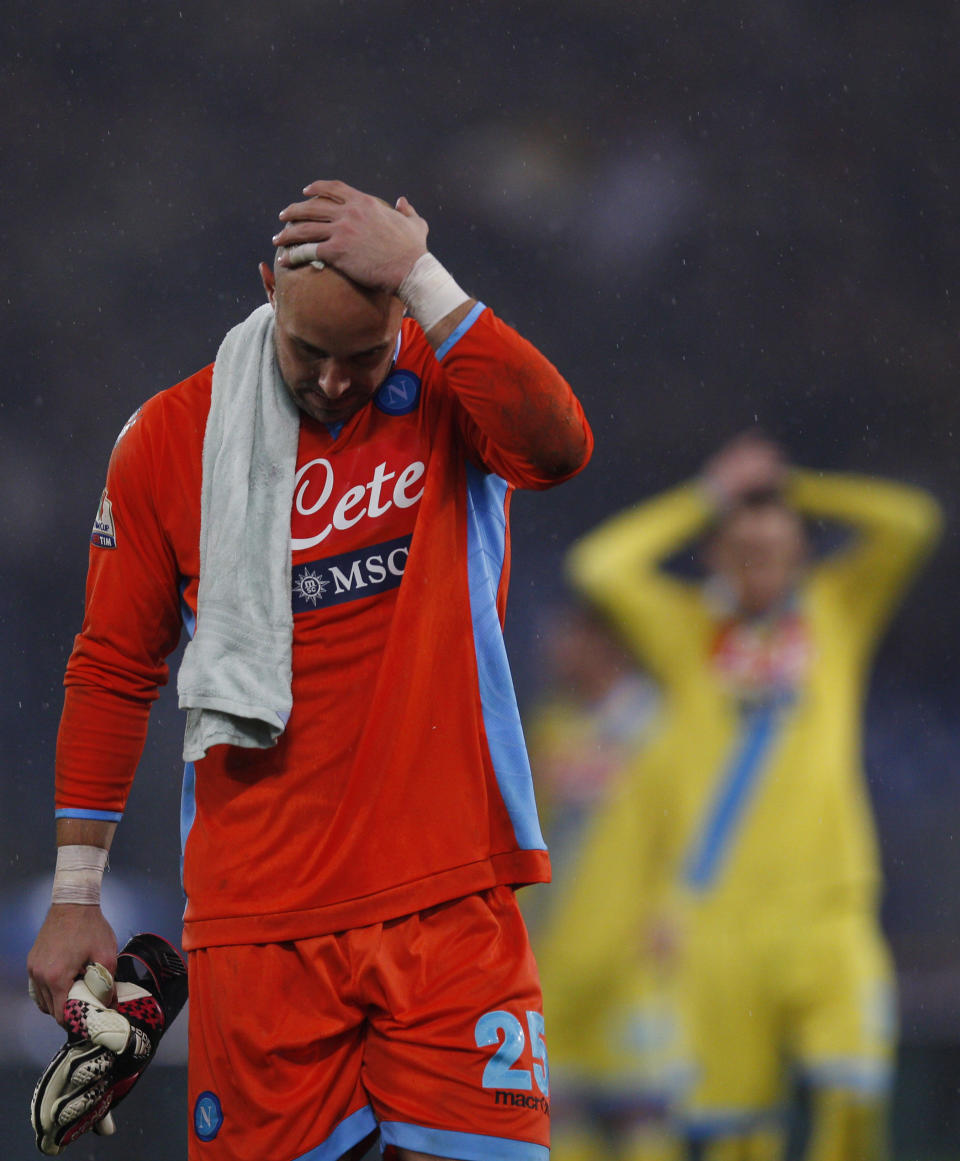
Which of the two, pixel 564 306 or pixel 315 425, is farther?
pixel 564 306

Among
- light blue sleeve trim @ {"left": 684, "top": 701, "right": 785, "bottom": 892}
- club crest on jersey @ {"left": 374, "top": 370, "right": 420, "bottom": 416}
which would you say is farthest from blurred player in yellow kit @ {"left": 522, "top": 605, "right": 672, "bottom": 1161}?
club crest on jersey @ {"left": 374, "top": 370, "right": 420, "bottom": 416}

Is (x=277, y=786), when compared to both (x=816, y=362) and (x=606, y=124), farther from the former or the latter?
(x=606, y=124)

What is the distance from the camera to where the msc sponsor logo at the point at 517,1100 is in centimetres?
157

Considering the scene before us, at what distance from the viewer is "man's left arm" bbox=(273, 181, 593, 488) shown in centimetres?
152

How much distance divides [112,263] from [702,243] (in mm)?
2067

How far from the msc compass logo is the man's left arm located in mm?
257

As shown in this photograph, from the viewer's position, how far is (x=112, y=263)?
5.25 meters

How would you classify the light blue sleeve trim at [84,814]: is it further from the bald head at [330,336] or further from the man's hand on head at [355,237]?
the man's hand on head at [355,237]

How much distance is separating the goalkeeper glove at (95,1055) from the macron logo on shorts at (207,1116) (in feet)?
0.28

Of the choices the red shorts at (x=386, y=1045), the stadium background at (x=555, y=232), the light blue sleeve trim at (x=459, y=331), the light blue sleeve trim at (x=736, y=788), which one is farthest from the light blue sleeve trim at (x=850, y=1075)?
the light blue sleeve trim at (x=459, y=331)

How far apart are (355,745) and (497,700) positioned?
16cm

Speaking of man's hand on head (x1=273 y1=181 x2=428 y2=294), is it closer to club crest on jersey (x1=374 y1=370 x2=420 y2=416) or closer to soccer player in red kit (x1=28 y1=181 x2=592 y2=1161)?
soccer player in red kit (x1=28 y1=181 x2=592 y2=1161)

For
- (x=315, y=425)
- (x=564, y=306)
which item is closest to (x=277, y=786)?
(x=315, y=425)

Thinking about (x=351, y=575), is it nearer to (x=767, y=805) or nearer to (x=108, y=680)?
(x=108, y=680)
